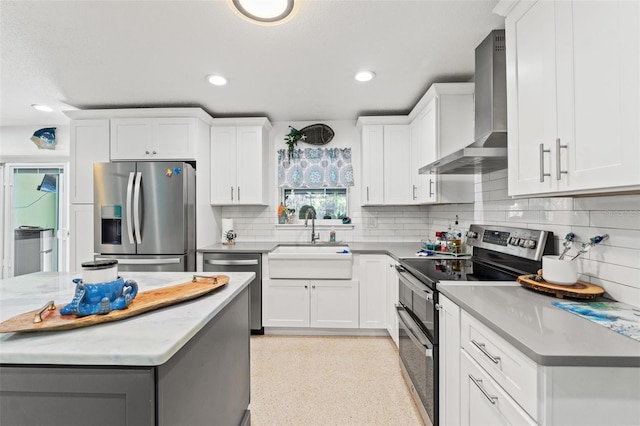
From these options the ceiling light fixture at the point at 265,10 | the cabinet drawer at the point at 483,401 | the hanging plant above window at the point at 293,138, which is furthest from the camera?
the hanging plant above window at the point at 293,138

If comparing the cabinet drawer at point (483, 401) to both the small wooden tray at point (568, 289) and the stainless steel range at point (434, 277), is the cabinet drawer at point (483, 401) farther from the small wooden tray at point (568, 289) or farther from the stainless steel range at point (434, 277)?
the small wooden tray at point (568, 289)

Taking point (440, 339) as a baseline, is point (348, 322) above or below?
below

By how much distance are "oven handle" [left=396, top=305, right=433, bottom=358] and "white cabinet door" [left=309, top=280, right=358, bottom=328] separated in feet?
2.55

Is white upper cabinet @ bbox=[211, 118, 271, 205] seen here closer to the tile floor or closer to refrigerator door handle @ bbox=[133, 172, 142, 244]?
refrigerator door handle @ bbox=[133, 172, 142, 244]

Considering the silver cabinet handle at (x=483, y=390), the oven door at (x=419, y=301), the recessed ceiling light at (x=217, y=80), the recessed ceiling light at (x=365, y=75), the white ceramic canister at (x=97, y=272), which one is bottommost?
the silver cabinet handle at (x=483, y=390)

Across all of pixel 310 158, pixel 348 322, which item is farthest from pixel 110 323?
pixel 310 158

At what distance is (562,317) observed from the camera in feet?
3.51

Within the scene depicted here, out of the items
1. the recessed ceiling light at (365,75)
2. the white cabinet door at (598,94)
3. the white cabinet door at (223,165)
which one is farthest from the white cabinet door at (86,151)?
the white cabinet door at (598,94)

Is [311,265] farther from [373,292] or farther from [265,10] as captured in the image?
[265,10]

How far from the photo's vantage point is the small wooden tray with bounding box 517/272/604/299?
124cm

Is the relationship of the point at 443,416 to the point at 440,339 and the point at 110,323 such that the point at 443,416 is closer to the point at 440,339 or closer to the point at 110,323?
the point at 440,339

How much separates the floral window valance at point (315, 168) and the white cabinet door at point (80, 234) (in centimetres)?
210

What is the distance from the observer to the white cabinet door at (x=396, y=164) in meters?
3.21

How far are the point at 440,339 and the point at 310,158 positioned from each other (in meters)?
2.67
